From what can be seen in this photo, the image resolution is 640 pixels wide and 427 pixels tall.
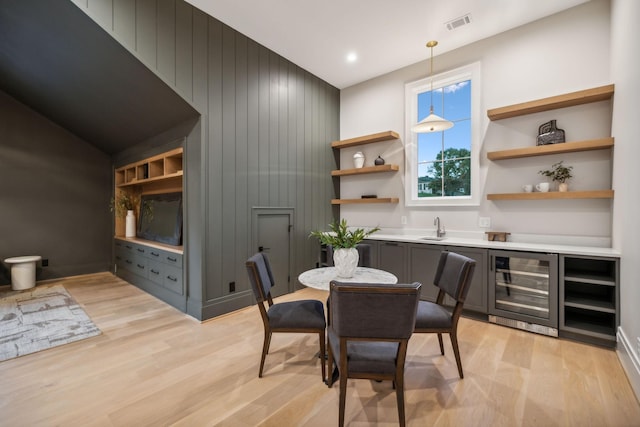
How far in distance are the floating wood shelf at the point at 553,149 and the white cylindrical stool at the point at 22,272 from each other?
672 cm

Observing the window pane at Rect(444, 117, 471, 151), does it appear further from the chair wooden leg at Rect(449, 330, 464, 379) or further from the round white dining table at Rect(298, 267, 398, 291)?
the chair wooden leg at Rect(449, 330, 464, 379)

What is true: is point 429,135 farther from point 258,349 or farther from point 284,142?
point 258,349

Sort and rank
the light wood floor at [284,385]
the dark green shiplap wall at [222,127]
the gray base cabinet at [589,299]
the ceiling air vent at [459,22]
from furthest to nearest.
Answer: the ceiling air vent at [459,22] < the dark green shiplap wall at [222,127] < the gray base cabinet at [589,299] < the light wood floor at [284,385]

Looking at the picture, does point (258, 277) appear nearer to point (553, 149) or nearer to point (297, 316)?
point (297, 316)

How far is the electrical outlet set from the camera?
352cm

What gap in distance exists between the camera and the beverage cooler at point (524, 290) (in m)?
2.68

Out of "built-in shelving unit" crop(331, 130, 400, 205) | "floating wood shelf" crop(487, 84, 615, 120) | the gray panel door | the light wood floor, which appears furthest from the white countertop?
"floating wood shelf" crop(487, 84, 615, 120)

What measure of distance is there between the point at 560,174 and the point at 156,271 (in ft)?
16.7

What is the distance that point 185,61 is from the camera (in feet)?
9.87

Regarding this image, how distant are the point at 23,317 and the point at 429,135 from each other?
555 centimetres

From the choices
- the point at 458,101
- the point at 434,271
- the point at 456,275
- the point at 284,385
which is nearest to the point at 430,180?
the point at 458,101

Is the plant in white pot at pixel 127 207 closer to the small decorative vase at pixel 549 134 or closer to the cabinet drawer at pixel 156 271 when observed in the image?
the cabinet drawer at pixel 156 271

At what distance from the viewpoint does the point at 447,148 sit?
3.94 meters

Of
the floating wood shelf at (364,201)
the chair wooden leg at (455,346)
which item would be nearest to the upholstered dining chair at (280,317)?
the chair wooden leg at (455,346)
